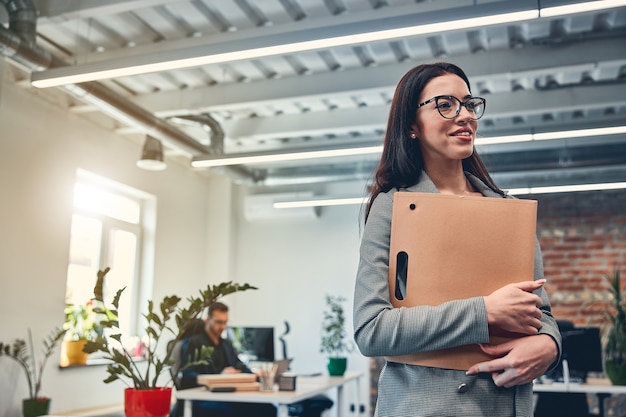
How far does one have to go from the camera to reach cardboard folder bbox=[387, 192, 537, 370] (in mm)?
934

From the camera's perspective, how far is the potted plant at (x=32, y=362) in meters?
5.08

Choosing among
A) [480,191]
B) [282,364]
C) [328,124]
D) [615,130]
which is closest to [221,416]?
[282,364]

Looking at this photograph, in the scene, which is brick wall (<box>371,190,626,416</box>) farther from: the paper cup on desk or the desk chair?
the paper cup on desk

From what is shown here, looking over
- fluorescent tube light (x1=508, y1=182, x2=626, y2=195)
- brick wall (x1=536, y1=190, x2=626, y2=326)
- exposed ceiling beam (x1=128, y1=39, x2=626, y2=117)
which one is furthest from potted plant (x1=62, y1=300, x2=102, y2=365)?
brick wall (x1=536, y1=190, x2=626, y2=326)

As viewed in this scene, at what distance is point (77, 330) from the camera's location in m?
6.18

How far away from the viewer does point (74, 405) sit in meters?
5.99

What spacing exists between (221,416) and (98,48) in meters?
3.20

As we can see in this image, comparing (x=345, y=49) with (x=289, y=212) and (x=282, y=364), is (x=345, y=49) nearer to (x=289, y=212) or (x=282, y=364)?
(x=282, y=364)

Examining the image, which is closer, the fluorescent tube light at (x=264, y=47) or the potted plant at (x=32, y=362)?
the fluorescent tube light at (x=264, y=47)

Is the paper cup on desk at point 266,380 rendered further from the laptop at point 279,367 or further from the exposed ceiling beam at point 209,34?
the exposed ceiling beam at point 209,34

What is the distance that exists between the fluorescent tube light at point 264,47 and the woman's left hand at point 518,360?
2469mm

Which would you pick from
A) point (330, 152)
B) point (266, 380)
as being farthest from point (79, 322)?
point (330, 152)

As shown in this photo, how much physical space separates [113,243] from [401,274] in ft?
21.6

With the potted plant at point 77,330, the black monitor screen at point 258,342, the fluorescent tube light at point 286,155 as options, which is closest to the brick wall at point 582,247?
the fluorescent tube light at point 286,155
